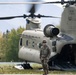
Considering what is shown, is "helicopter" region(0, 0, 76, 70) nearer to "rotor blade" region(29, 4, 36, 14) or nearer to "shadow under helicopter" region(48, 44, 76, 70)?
"shadow under helicopter" region(48, 44, 76, 70)

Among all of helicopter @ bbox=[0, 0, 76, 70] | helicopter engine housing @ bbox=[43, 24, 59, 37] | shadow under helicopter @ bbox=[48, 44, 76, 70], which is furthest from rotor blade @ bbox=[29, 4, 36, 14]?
helicopter engine housing @ bbox=[43, 24, 59, 37]

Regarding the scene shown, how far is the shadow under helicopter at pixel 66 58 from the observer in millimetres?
38000

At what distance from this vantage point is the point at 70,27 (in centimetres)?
3728

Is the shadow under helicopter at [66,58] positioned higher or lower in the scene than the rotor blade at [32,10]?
lower

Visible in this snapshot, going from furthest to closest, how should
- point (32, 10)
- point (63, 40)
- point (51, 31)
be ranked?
point (32, 10) → point (63, 40) → point (51, 31)

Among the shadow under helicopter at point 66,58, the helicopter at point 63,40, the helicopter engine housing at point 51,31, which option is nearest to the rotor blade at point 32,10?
the helicopter at point 63,40

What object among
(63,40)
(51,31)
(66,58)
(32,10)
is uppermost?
(51,31)

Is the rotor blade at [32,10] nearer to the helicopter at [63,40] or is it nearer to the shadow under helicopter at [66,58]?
the helicopter at [63,40]

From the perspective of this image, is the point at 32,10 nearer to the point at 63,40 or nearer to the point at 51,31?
the point at 63,40

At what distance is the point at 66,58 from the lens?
38.6 metres

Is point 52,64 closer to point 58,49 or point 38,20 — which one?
point 58,49

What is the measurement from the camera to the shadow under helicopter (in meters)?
38.0

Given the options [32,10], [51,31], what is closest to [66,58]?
[51,31]

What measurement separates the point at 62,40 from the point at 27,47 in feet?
23.8
